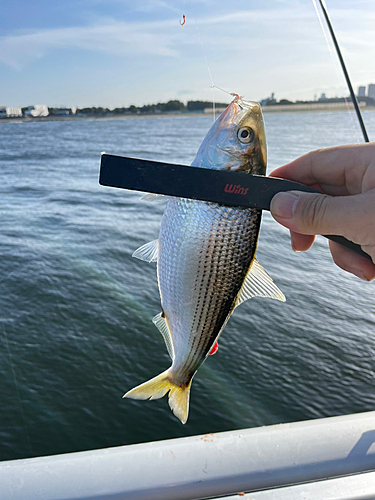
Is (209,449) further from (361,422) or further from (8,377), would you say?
(8,377)

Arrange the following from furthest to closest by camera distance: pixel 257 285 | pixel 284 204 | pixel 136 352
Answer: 1. pixel 136 352
2. pixel 257 285
3. pixel 284 204

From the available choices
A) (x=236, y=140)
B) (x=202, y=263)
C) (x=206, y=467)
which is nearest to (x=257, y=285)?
(x=202, y=263)

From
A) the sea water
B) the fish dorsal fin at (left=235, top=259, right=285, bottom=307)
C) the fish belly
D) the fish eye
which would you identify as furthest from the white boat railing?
the sea water

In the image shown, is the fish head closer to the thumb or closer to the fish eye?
the fish eye

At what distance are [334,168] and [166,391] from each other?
1.19 meters

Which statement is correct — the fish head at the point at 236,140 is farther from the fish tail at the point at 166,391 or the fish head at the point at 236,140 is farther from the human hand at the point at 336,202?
the fish tail at the point at 166,391

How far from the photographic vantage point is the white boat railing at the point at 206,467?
1526 mm

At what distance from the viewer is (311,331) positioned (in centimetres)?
507

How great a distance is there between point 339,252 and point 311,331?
3.45m

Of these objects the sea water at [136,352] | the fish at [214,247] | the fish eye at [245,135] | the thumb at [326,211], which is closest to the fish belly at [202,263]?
the fish at [214,247]

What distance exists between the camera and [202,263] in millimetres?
1312

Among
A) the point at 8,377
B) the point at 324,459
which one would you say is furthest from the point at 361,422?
the point at 8,377

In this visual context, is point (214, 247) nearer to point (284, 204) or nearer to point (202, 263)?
point (202, 263)

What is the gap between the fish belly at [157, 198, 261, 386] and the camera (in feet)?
4.17
